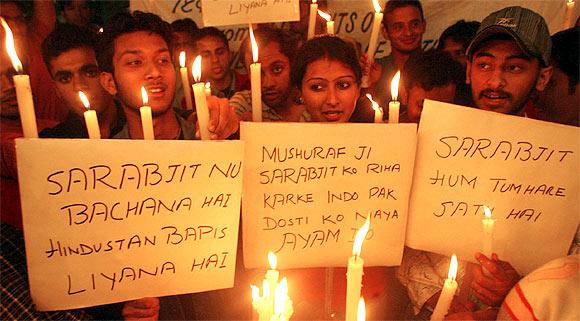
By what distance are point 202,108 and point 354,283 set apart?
54 centimetres

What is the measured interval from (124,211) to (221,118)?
342mm

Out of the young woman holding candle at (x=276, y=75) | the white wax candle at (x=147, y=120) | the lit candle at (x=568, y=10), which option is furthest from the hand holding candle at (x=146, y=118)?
the lit candle at (x=568, y=10)

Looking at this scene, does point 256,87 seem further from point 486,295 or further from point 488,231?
point 486,295

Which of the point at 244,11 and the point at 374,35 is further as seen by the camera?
the point at 244,11

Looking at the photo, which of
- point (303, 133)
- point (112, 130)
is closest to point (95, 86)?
point (112, 130)

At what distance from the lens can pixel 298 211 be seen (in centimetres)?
126

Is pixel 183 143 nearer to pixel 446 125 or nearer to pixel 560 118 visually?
pixel 446 125

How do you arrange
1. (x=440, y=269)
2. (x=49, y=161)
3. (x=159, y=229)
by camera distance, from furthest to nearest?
(x=440, y=269) < (x=159, y=229) < (x=49, y=161)

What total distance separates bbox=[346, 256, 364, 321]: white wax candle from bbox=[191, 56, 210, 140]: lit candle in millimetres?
Answer: 496

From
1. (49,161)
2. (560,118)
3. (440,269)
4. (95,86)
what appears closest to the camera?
(49,161)

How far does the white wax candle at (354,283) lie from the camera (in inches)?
32.8

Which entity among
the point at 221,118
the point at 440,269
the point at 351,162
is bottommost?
the point at 440,269

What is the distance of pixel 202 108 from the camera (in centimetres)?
107

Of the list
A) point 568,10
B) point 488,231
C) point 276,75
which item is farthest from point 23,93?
point 568,10
